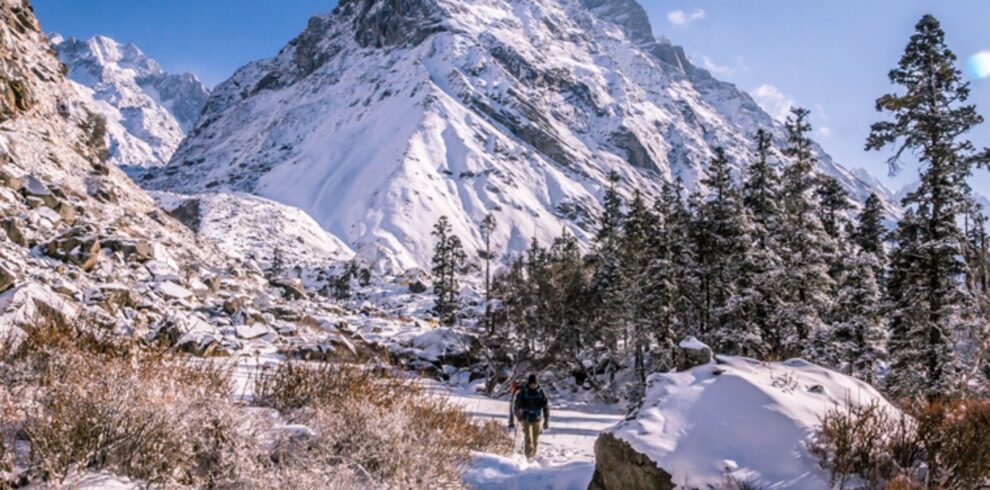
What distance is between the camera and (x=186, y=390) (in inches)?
229

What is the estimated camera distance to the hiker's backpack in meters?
11.7

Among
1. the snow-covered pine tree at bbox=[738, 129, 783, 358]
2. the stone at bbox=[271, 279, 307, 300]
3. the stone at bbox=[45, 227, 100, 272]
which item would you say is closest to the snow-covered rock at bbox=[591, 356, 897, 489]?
the snow-covered pine tree at bbox=[738, 129, 783, 358]

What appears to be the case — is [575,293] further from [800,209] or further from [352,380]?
[352,380]

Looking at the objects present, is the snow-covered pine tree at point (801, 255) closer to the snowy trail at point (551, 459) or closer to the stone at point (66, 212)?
the snowy trail at point (551, 459)

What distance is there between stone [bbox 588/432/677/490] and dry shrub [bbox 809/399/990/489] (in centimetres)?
173

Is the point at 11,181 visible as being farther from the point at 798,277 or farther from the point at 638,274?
the point at 798,277

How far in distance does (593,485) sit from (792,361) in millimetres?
4113

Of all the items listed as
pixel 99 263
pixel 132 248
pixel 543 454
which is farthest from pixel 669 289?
pixel 132 248

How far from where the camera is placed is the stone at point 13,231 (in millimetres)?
20312

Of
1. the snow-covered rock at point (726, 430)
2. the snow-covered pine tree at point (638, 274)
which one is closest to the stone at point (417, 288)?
the snow-covered pine tree at point (638, 274)

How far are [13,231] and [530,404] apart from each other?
70.5ft

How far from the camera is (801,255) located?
72.6 ft

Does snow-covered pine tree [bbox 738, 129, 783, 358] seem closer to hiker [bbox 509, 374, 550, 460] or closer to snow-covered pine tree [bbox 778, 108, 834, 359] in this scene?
snow-covered pine tree [bbox 778, 108, 834, 359]

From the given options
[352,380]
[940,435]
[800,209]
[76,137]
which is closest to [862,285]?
[800,209]
